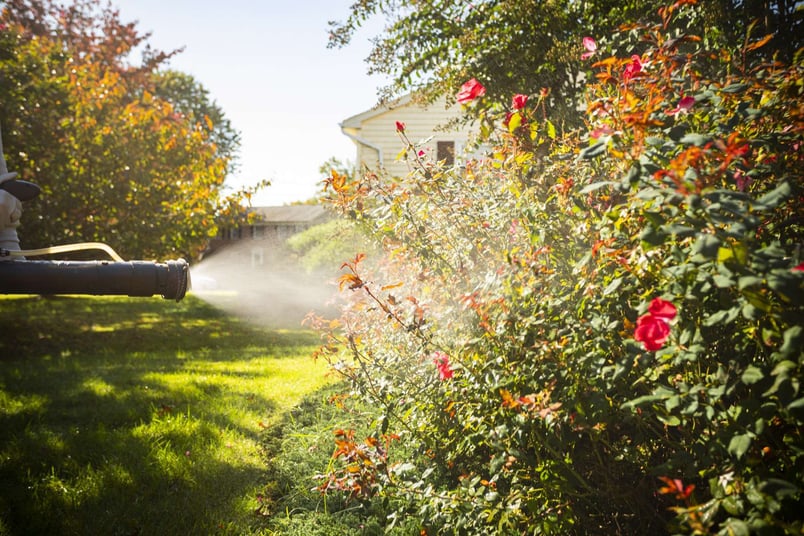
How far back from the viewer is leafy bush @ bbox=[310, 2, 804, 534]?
1.32 m

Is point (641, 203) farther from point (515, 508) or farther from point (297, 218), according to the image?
point (297, 218)

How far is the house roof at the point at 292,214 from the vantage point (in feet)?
119

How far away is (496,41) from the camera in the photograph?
19.8 feet

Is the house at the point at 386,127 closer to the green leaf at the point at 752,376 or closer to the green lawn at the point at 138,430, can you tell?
the green lawn at the point at 138,430

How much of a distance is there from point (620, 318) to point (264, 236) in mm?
39132

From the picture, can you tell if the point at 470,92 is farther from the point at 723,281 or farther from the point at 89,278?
the point at 89,278

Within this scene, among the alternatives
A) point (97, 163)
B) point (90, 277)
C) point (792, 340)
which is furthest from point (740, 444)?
point (97, 163)

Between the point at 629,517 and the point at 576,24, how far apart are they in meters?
5.45

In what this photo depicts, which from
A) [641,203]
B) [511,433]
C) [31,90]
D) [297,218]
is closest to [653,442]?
[511,433]

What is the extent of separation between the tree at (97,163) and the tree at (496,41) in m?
4.85

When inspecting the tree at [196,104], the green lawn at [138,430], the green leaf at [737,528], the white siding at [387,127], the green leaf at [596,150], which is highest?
the tree at [196,104]

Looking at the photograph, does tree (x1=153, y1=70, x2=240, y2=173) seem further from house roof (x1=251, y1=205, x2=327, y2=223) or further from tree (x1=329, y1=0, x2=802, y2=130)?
tree (x1=329, y1=0, x2=802, y2=130)

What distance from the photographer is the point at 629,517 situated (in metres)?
2.11

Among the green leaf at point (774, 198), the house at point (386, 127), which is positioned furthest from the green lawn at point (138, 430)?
the house at point (386, 127)
